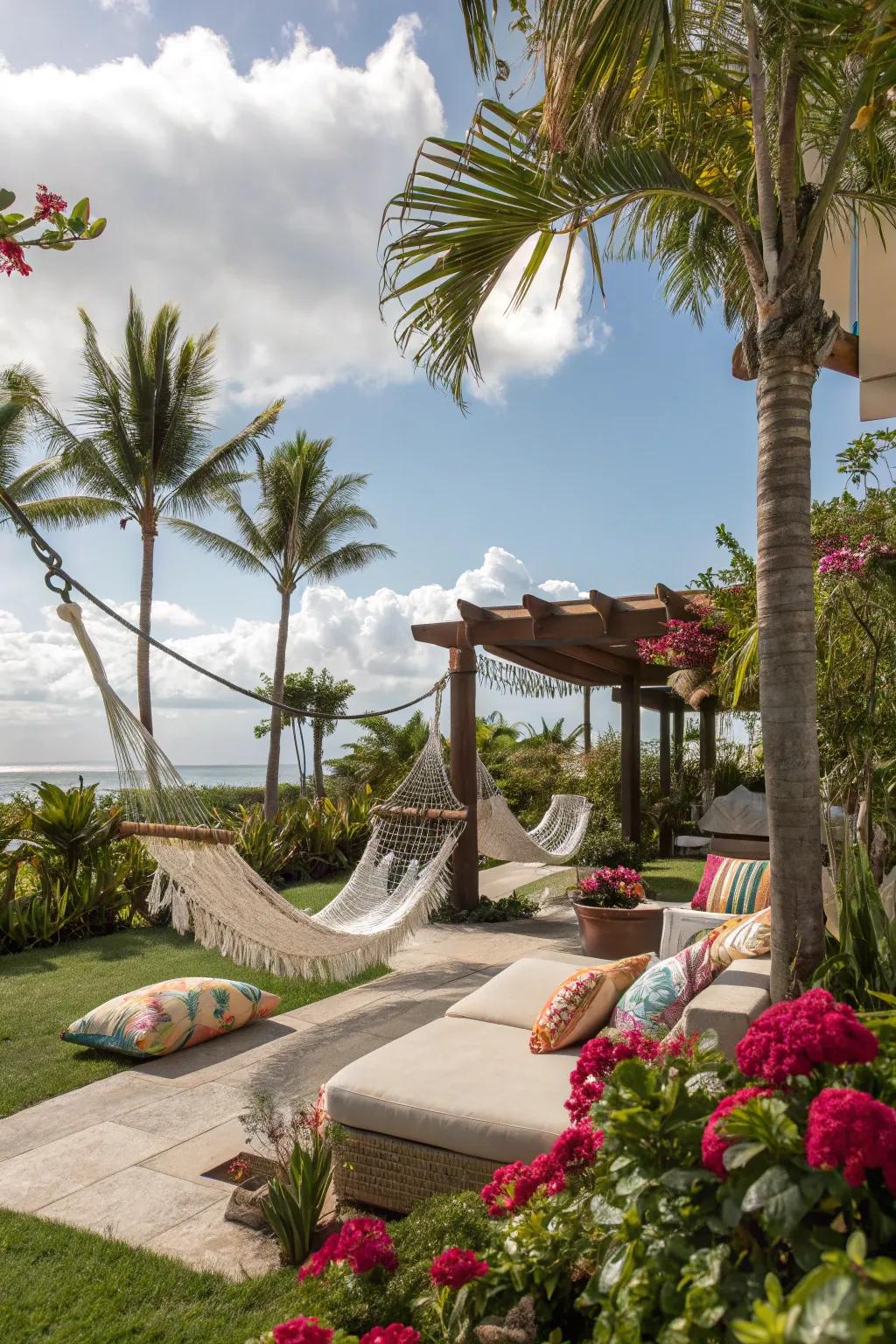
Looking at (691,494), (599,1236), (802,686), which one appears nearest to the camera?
(599,1236)

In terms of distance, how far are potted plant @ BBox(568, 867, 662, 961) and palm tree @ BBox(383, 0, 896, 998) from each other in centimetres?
284

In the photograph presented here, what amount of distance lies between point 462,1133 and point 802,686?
4.17ft

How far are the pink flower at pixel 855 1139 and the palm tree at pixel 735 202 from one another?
3.38ft

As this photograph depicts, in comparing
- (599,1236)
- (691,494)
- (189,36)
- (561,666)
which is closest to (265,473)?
(561,666)

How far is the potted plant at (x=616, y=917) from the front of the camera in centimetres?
475

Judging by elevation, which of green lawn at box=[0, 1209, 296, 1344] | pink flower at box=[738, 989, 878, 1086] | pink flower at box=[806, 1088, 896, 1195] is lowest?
green lawn at box=[0, 1209, 296, 1344]

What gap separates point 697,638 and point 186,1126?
372cm

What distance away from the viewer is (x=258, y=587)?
14.1m

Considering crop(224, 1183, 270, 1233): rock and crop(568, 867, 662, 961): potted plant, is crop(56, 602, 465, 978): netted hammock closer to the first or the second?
crop(568, 867, 662, 961): potted plant

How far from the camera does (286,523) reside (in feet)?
45.4

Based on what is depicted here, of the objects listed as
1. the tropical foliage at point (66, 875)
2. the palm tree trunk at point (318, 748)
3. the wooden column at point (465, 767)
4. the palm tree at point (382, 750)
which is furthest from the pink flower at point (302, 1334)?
the palm tree trunk at point (318, 748)

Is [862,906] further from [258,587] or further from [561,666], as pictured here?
[258,587]

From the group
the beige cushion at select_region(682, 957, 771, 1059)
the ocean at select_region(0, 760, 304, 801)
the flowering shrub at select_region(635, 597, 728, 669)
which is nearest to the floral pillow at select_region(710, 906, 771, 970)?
the beige cushion at select_region(682, 957, 771, 1059)

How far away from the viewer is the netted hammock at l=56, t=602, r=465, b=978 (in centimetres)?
319
